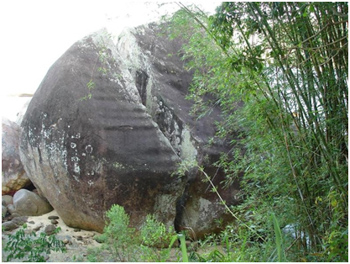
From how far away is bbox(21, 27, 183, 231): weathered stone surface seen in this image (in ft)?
9.73

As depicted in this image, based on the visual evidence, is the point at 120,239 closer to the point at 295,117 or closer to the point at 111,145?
the point at 111,145

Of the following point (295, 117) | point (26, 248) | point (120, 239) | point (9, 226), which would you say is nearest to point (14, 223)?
point (9, 226)

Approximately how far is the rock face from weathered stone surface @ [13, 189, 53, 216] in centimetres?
11

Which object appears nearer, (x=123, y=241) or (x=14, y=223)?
(x=123, y=241)

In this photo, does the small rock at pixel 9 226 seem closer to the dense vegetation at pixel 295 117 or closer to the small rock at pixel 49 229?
the small rock at pixel 49 229

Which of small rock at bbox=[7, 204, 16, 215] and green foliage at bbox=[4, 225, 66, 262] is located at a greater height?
small rock at bbox=[7, 204, 16, 215]

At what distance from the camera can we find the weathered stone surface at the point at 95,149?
2965mm

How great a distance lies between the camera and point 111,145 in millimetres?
3002

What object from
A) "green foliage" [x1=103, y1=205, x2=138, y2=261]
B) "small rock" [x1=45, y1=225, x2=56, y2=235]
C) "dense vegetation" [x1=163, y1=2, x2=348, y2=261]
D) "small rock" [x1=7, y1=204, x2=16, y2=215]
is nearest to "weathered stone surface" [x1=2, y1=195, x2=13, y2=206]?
"small rock" [x1=7, y1=204, x2=16, y2=215]

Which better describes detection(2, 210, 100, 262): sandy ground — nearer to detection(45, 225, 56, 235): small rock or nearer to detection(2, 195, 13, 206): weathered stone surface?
detection(45, 225, 56, 235): small rock

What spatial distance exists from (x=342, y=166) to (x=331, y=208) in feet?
0.61

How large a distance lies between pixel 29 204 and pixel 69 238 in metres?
0.55

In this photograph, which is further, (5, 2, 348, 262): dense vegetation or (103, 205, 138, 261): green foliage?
(103, 205, 138, 261): green foliage

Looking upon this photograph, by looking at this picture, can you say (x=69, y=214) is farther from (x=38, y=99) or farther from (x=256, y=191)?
(x=256, y=191)
